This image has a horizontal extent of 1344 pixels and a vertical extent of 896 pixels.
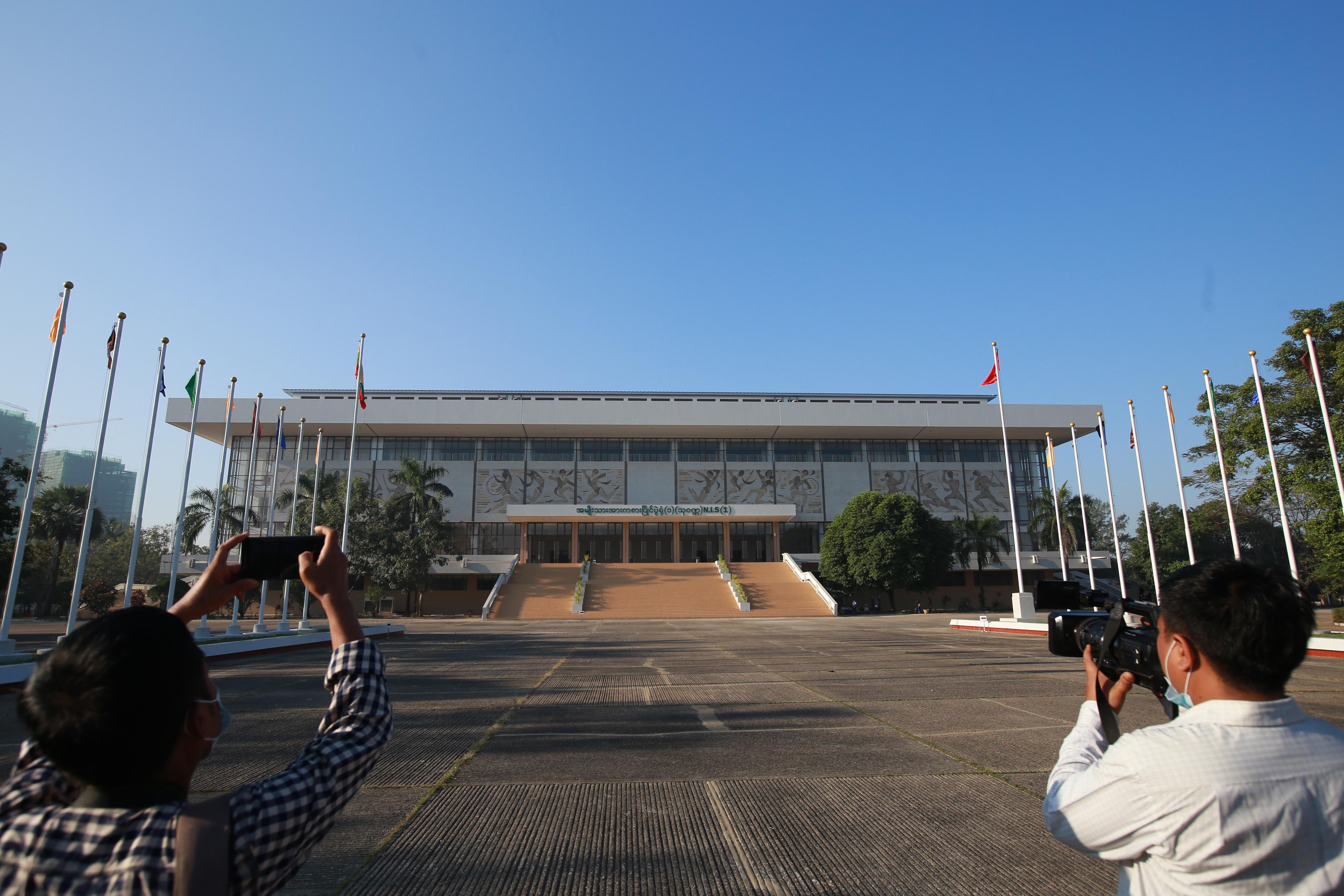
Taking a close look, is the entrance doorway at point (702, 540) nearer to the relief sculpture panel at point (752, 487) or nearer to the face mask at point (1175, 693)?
the relief sculpture panel at point (752, 487)

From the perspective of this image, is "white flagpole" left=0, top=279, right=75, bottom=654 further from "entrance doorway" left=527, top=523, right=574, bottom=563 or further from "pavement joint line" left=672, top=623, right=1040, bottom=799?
"entrance doorway" left=527, top=523, right=574, bottom=563

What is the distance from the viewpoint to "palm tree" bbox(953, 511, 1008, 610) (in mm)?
46625

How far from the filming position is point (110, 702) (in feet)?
4.24

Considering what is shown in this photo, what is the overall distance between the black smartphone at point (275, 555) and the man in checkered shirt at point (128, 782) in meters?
0.28

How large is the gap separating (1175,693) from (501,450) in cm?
5830

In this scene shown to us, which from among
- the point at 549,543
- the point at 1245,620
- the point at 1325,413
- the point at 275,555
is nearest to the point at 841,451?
the point at 549,543

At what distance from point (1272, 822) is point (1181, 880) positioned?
0.21 meters

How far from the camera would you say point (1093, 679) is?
1950 mm

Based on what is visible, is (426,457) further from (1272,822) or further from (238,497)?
(1272,822)

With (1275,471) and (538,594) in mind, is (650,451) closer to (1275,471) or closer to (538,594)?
(538,594)

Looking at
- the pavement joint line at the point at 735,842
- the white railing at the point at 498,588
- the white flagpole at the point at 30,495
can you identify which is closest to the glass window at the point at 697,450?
the white railing at the point at 498,588

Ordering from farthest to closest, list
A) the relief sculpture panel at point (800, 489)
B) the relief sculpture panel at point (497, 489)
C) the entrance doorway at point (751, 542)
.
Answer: the relief sculpture panel at point (800, 489)
the relief sculpture panel at point (497, 489)
the entrance doorway at point (751, 542)

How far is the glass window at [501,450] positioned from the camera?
58031 millimetres

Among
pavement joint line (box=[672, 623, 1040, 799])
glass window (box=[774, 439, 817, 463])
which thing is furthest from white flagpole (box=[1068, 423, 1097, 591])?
glass window (box=[774, 439, 817, 463])
